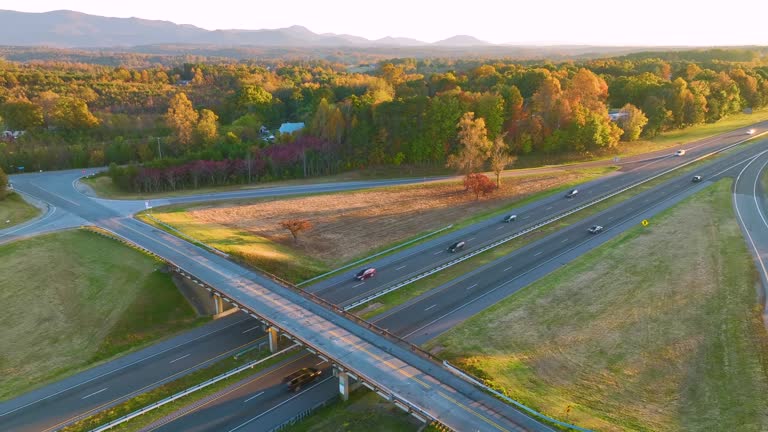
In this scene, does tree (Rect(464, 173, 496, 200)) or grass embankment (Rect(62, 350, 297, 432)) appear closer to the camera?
grass embankment (Rect(62, 350, 297, 432))

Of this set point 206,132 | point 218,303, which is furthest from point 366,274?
point 206,132

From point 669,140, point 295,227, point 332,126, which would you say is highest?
point 332,126

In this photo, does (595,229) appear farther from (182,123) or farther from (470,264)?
(182,123)

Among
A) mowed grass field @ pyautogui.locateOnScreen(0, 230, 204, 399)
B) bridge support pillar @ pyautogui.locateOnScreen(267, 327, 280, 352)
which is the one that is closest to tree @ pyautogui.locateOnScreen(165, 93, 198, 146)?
mowed grass field @ pyautogui.locateOnScreen(0, 230, 204, 399)

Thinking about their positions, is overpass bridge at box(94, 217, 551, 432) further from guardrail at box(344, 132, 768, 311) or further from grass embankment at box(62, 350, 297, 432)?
guardrail at box(344, 132, 768, 311)

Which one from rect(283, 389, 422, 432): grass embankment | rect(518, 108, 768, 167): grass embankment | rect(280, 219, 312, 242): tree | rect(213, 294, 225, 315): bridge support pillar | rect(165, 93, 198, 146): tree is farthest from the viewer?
rect(518, 108, 768, 167): grass embankment

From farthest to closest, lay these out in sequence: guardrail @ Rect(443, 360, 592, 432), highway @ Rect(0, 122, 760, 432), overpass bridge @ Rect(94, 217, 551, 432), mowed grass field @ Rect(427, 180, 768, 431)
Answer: highway @ Rect(0, 122, 760, 432) < mowed grass field @ Rect(427, 180, 768, 431) < overpass bridge @ Rect(94, 217, 551, 432) < guardrail @ Rect(443, 360, 592, 432)

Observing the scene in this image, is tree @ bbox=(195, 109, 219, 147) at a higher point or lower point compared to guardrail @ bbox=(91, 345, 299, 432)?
Result: higher
